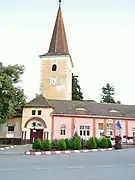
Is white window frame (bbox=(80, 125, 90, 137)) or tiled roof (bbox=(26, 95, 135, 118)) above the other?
tiled roof (bbox=(26, 95, 135, 118))

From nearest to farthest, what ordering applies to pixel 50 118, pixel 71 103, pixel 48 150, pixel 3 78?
pixel 48 150 → pixel 3 78 → pixel 50 118 → pixel 71 103

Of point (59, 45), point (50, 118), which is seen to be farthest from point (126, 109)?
point (59, 45)

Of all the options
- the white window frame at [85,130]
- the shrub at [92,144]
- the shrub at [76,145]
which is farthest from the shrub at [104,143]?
the white window frame at [85,130]

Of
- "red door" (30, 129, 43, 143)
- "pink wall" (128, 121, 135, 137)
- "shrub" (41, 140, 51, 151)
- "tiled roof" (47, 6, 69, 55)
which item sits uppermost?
"tiled roof" (47, 6, 69, 55)

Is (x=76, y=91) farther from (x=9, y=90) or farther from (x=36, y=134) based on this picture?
(x=9, y=90)

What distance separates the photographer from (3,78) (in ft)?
115

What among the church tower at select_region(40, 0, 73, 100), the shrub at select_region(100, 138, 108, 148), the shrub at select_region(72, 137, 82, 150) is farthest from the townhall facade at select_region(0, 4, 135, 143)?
the shrub at select_region(72, 137, 82, 150)

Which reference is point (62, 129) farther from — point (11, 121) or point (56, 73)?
point (56, 73)

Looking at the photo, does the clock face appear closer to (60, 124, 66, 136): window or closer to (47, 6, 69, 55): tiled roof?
(47, 6, 69, 55): tiled roof

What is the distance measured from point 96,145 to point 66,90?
2788cm

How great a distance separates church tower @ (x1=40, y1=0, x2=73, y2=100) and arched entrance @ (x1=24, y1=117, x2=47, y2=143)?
9419 millimetres

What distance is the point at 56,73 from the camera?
5697 cm

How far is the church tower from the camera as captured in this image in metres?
55.9

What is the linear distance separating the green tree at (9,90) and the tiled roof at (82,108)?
28.1 feet
